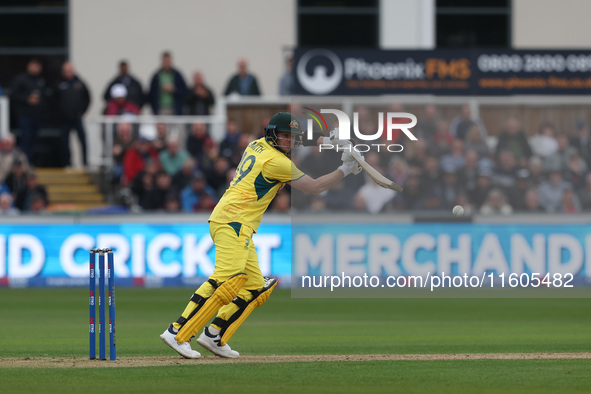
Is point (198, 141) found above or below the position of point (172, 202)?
above

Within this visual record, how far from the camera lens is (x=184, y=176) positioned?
22281 mm

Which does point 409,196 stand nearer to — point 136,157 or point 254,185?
point 136,157

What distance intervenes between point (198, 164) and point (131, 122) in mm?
2025

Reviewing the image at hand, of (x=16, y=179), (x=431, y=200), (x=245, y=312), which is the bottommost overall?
(x=245, y=312)

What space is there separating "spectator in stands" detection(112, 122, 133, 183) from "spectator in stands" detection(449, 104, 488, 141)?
639 cm

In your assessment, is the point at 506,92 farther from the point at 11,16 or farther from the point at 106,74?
the point at 11,16

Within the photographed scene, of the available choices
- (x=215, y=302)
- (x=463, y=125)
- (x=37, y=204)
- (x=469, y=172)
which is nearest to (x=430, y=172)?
(x=469, y=172)

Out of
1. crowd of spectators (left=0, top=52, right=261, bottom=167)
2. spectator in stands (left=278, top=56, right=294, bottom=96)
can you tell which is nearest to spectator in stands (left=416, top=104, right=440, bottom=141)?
spectator in stands (left=278, top=56, right=294, bottom=96)

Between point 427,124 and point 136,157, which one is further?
point 136,157

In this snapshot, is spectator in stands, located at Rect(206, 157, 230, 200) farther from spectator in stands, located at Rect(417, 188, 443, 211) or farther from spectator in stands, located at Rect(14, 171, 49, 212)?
spectator in stands, located at Rect(417, 188, 443, 211)

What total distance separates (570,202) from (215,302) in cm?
1153

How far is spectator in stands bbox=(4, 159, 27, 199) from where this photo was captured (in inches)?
862

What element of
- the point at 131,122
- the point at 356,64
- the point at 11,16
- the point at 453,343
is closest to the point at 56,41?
the point at 11,16

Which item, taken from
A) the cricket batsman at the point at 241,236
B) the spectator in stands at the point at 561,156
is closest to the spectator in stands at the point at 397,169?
the spectator in stands at the point at 561,156
